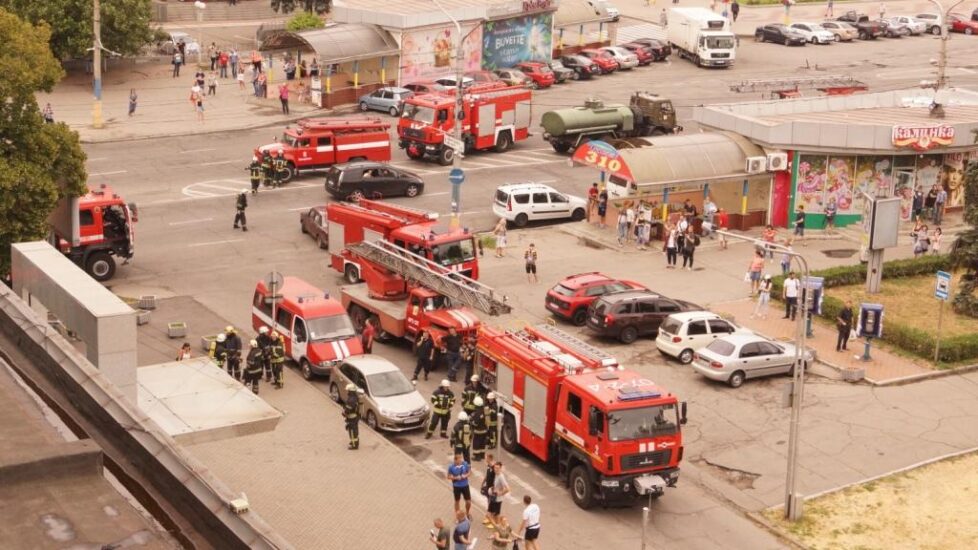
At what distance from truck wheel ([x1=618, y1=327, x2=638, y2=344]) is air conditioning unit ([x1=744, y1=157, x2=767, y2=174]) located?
13.7 metres

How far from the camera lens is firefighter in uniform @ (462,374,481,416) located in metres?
30.8

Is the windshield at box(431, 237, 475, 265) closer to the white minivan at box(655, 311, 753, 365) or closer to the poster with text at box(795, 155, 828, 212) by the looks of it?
the white minivan at box(655, 311, 753, 365)

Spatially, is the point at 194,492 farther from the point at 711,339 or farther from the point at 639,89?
the point at 639,89

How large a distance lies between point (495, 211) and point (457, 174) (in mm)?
5678

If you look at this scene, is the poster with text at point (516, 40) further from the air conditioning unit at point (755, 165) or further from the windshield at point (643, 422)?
the windshield at point (643, 422)

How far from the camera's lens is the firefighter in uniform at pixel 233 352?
113 ft

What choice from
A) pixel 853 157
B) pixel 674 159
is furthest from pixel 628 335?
pixel 853 157

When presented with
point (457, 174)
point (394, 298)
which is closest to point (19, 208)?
point (394, 298)

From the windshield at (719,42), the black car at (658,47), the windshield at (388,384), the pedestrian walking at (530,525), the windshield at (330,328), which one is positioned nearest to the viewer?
the pedestrian walking at (530,525)

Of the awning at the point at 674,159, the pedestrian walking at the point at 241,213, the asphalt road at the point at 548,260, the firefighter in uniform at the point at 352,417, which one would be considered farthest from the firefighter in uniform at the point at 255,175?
the firefighter in uniform at the point at 352,417

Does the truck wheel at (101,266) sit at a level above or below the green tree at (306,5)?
below

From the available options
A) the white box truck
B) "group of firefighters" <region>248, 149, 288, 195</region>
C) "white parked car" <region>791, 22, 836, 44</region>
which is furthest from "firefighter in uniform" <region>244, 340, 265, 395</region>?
"white parked car" <region>791, 22, 836, 44</region>

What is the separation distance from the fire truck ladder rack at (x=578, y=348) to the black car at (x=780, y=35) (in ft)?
185

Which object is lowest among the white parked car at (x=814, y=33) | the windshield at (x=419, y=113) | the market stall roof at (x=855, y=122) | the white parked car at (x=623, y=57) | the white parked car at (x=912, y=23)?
the windshield at (x=419, y=113)
